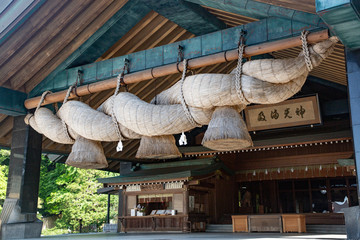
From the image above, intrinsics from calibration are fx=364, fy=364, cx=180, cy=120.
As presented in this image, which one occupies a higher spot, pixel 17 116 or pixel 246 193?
pixel 17 116

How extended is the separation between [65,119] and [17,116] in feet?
7.35

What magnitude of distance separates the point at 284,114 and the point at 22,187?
5800 mm

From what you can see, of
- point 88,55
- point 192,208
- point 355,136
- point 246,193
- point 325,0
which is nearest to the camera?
point 325,0

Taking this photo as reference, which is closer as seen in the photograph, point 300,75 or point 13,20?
point 300,75

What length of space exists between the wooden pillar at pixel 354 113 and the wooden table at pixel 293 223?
4.80 m

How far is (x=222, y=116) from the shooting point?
4.21 metres

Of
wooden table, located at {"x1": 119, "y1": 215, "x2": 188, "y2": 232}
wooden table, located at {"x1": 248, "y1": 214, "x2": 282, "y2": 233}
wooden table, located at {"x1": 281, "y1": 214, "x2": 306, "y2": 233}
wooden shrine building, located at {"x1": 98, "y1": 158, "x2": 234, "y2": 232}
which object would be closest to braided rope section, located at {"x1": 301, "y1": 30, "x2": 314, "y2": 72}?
wooden table, located at {"x1": 281, "y1": 214, "x2": 306, "y2": 233}

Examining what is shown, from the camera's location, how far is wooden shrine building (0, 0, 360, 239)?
14.4 feet

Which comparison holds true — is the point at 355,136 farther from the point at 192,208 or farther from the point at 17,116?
the point at 192,208

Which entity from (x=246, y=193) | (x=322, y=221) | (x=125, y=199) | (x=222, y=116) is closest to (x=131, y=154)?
(x=125, y=199)

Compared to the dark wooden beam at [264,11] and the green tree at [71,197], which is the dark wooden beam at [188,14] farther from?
the green tree at [71,197]

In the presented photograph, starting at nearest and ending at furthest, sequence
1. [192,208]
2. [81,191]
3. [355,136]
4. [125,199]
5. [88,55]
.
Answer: [355,136]
[88,55]
[192,208]
[125,199]
[81,191]

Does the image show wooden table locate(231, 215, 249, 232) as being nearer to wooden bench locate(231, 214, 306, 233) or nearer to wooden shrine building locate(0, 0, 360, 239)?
wooden bench locate(231, 214, 306, 233)

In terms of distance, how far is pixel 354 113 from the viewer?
4.16 metres
